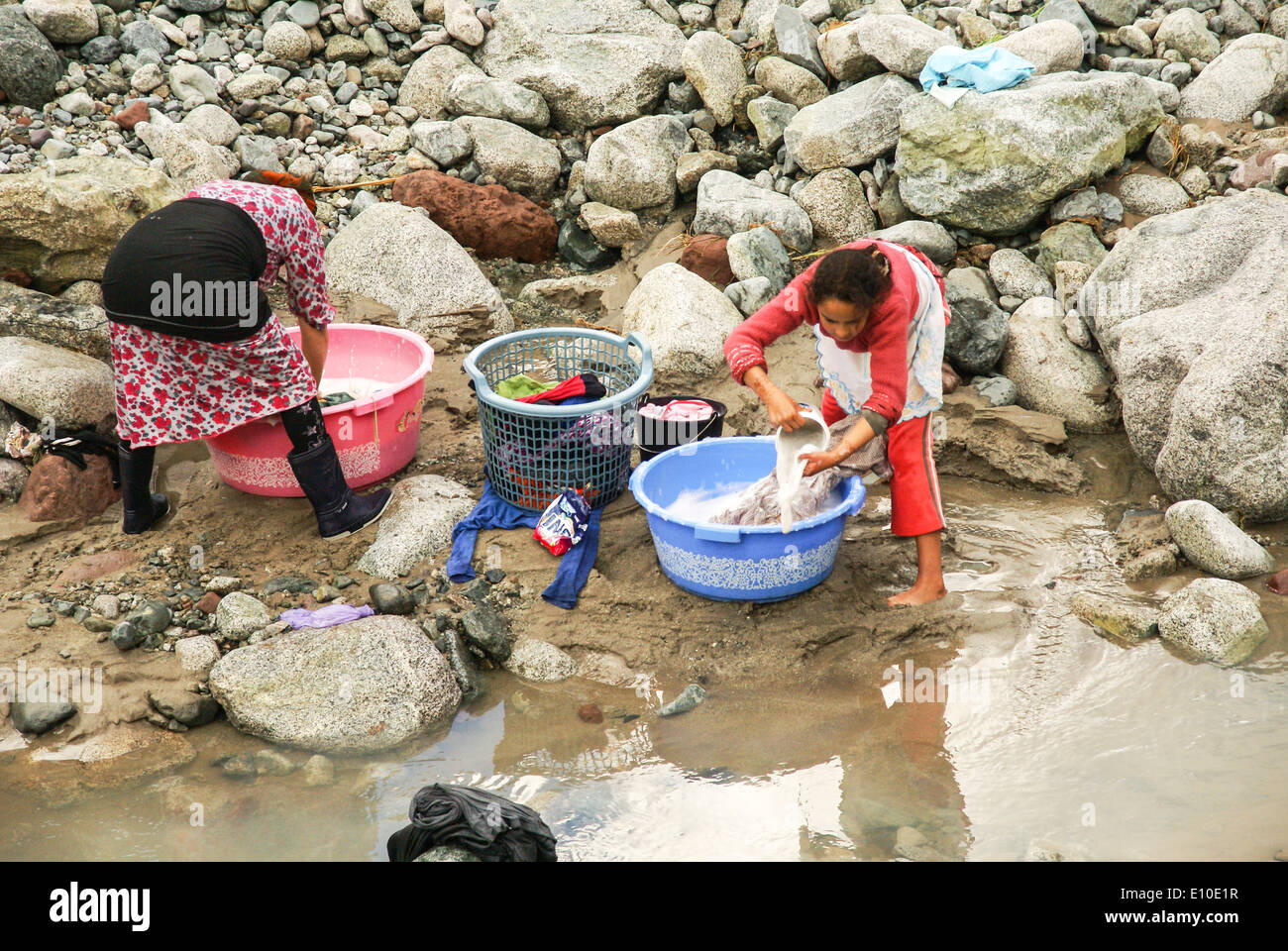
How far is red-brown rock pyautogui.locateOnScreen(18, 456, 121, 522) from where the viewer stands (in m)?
4.61

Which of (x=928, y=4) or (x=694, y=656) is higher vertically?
(x=928, y=4)

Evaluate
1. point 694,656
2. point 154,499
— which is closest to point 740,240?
point 694,656

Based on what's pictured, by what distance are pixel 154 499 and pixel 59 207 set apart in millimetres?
1974

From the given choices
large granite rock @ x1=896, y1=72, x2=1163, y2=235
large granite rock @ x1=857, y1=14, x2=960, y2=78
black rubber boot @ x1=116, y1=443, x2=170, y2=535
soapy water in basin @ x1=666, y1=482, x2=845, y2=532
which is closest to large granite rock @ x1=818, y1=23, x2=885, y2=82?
large granite rock @ x1=857, y1=14, x2=960, y2=78

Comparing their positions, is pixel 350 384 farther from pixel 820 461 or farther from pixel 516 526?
pixel 820 461

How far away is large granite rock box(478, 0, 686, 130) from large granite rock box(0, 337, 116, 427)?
4310 millimetres

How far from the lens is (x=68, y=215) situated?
5543 millimetres

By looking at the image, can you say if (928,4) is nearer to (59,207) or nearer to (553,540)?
(553,540)

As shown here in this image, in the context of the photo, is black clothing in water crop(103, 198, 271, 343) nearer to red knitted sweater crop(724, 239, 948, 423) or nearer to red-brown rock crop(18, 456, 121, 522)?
red-brown rock crop(18, 456, 121, 522)

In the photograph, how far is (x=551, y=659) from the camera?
13.4ft

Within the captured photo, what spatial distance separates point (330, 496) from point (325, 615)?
63 cm

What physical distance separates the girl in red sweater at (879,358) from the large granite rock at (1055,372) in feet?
5.80

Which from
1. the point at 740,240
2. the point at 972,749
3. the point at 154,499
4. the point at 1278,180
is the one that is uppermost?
the point at 1278,180
